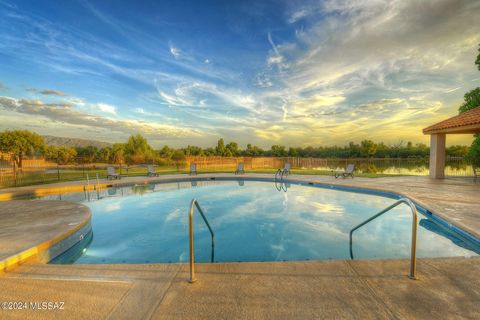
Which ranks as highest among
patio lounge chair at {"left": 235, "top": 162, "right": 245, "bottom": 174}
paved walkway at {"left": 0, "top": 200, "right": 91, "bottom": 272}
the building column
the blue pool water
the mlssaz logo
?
the building column

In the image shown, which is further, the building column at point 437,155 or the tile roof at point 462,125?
the building column at point 437,155

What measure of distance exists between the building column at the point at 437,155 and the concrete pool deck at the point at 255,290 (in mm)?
11867

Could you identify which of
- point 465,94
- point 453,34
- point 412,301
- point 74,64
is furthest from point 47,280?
point 465,94

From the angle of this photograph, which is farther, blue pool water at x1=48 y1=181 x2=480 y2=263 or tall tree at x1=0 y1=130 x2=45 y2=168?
tall tree at x1=0 y1=130 x2=45 y2=168

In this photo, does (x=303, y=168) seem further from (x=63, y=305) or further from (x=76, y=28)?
(x=63, y=305)

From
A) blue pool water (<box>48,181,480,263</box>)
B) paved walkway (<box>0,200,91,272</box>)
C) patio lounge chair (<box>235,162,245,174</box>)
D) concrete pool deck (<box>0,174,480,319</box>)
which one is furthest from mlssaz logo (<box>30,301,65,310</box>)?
patio lounge chair (<box>235,162,245,174</box>)

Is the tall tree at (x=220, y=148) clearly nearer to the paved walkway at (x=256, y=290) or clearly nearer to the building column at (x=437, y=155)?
the building column at (x=437, y=155)

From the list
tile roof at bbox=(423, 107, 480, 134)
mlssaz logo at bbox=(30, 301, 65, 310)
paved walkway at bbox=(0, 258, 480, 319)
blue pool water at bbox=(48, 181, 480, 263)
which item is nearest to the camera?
paved walkway at bbox=(0, 258, 480, 319)

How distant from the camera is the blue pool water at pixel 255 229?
4500 mm

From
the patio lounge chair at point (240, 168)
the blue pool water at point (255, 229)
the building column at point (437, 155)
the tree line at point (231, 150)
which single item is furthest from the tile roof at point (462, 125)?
the tree line at point (231, 150)

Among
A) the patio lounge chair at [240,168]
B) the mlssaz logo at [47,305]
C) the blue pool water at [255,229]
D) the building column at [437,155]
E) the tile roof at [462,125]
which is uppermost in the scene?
the tile roof at [462,125]

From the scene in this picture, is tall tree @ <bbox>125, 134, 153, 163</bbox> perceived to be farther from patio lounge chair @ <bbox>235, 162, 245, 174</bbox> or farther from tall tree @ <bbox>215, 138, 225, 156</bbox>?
patio lounge chair @ <bbox>235, 162, 245, 174</bbox>

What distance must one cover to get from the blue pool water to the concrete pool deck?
1619 millimetres

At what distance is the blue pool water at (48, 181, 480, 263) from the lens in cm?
450
